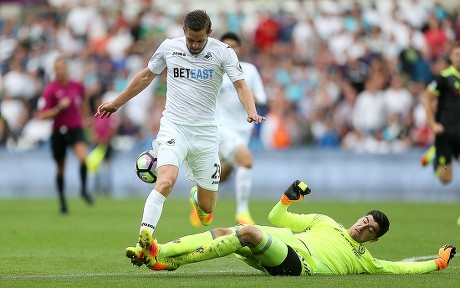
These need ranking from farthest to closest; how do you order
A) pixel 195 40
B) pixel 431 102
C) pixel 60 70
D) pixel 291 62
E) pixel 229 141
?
pixel 291 62 → pixel 60 70 → pixel 431 102 → pixel 229 141 → pixel 195 40

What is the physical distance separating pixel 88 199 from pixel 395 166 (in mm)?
7290

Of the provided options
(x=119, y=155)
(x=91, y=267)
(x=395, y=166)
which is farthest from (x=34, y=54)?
(x=91, y=267)

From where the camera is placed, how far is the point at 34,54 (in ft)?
95.8

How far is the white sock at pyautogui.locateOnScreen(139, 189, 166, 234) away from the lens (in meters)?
9.79

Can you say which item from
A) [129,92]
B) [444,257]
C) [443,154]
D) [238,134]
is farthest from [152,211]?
[443,154]

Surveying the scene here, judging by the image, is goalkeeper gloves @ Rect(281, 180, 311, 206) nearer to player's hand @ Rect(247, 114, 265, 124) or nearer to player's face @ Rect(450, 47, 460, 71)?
player's hand @ Rect(247, 114, 265, 124)

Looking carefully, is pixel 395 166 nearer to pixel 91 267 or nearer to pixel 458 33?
pixel 458 33

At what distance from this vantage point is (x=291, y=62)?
90.0ft

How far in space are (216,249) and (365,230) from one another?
1.43m

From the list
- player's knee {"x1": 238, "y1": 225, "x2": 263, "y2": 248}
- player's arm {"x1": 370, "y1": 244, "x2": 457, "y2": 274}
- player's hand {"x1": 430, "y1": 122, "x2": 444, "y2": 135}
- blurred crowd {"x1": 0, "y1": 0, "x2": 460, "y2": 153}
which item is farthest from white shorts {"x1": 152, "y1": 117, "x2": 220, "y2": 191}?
blurred crowd {"x1": 0, "y1": 0, "x2": 460, "y2": 153}

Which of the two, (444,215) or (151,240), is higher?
(151,240)

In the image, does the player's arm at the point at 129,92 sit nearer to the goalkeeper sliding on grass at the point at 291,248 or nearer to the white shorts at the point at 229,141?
the goalkeeper sliding on grass at the point at 291,248

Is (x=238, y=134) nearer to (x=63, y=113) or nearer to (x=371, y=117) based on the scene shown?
(x=63, y=113)

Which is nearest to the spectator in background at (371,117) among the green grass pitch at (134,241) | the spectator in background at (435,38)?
the spectator in background at (435,38)
